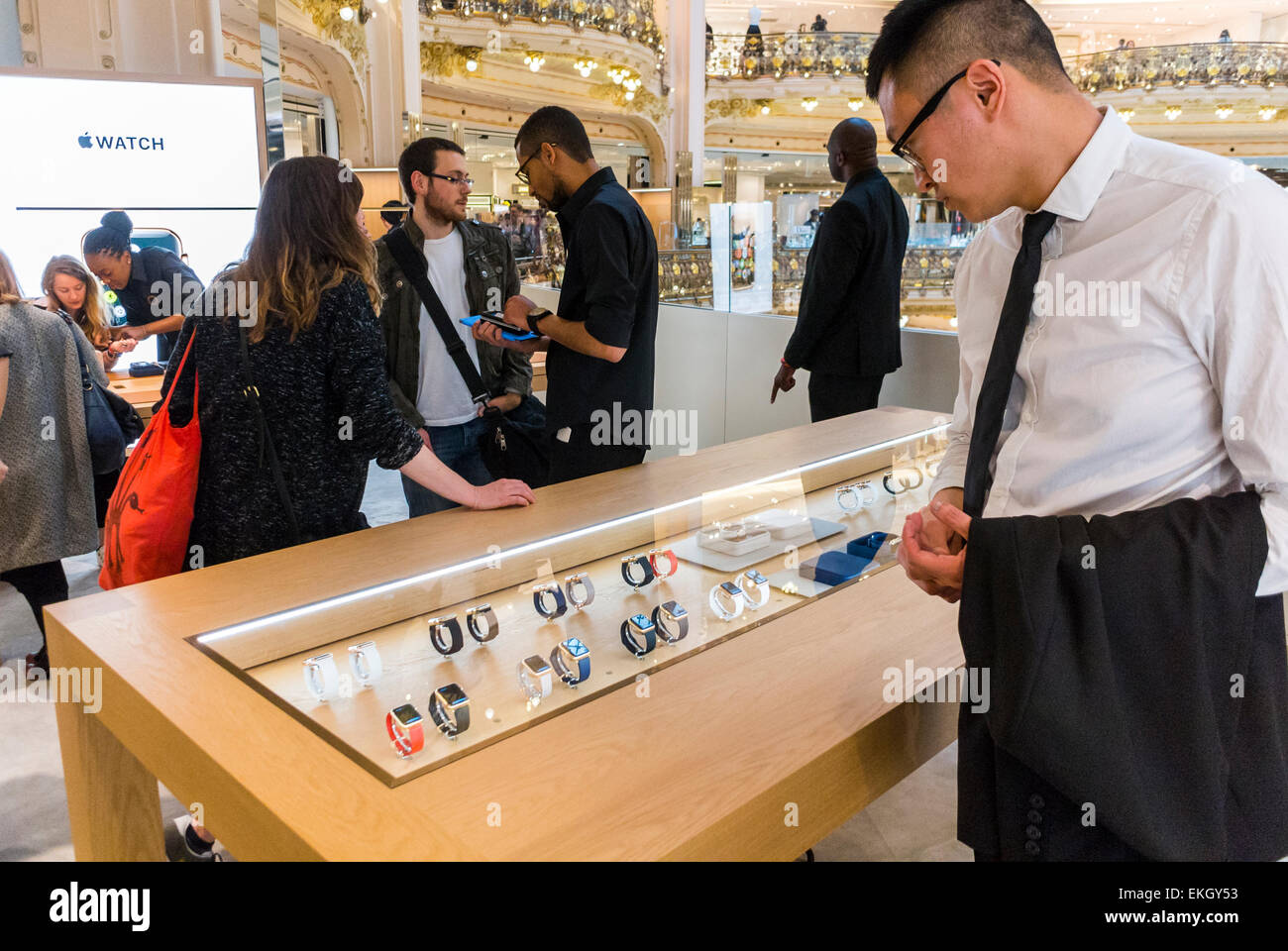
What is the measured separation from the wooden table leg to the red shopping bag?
40 cm

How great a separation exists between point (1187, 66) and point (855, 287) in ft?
65.5

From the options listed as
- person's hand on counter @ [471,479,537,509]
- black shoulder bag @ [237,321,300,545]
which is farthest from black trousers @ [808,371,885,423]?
black shoulder bag @ [237,321,300,545]

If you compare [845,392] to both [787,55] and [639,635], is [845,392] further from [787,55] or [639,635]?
[787,55]

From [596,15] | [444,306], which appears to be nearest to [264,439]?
[444,306]

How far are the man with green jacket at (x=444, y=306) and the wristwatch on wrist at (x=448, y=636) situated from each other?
4.32ft

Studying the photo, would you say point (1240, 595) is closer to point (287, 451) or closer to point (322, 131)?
point (287, 451)

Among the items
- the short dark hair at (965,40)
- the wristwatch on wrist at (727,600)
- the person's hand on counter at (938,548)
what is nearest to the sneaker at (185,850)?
the wristwatch on wrist at (727,600)

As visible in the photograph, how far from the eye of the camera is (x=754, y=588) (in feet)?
4.99

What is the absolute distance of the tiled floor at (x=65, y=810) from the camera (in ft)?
7.03

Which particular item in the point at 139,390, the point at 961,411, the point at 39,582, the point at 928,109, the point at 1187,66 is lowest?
the point at 39,582

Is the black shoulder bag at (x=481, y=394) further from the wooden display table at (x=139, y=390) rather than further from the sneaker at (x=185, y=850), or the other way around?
the wooden display table at (x=139, y=390)

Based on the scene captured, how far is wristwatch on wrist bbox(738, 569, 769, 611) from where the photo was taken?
1.49 m

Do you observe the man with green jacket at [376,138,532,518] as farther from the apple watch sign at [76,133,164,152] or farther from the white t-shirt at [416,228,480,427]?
the apple watch sign at [76,133,164,152]

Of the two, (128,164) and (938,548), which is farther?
(128,164)
